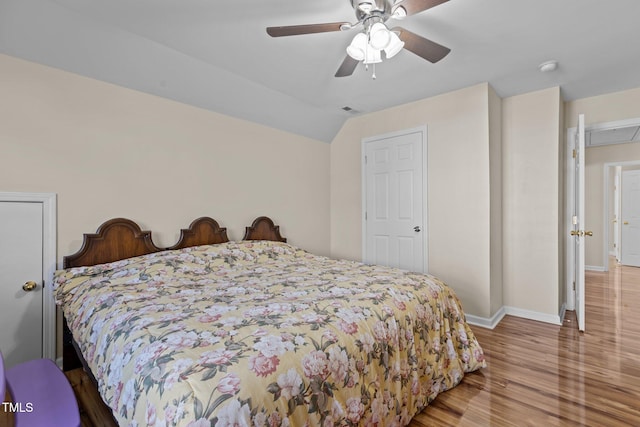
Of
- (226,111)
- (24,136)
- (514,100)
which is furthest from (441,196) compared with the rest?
(24,136)

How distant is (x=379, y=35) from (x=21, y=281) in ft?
9.34

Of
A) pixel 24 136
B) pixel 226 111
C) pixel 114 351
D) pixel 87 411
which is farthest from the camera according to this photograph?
pixel 226 111

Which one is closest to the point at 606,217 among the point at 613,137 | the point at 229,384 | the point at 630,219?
the point at 630,219

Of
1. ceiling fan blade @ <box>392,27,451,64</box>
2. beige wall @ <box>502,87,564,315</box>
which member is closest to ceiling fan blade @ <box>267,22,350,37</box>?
ceiling fan blade @ <box>392,27,451,64</box>

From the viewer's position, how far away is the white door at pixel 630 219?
598 cm

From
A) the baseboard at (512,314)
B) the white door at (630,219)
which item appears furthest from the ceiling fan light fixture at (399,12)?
the white door at (630,219)

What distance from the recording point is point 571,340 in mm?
2646

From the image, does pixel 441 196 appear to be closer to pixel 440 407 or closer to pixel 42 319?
pixel 440 407

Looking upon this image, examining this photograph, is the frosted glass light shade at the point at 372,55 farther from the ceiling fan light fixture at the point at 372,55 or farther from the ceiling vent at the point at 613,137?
the ceiling vent at the point at 613,137

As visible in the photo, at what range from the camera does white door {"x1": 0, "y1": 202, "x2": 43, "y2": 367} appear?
2037 millimetres

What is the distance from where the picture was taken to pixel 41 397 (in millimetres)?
1290

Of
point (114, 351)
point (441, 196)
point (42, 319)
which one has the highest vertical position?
point (441, 196)

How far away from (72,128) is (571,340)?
14.7 feet

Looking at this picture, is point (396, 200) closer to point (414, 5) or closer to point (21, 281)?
point (414, 5)
